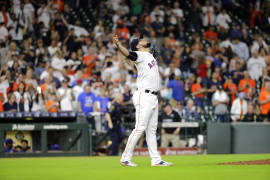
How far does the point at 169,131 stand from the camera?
52.6 ft

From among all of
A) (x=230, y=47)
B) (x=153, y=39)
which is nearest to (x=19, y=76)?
(x=153, y=39)

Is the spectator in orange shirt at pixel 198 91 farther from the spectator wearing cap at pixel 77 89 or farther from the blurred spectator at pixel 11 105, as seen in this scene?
the blurred spectator at pixel 11 105

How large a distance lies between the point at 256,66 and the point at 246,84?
1254 mm

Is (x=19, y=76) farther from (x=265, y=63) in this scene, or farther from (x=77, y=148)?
(x=265, y=63)

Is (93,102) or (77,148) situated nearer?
(77,148)

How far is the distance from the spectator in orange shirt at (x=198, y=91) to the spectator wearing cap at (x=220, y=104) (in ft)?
1.41

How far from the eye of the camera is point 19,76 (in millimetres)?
16828

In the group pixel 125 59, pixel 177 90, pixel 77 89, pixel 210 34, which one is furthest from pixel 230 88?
pixel 77 89

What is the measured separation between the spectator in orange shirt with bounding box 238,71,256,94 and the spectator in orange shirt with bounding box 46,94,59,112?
21.2 ft

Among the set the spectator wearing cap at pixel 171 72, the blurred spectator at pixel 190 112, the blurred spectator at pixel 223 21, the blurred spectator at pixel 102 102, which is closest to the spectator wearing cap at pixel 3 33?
the blurred spectator at pixel 102 102

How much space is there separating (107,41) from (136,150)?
6.17 meters

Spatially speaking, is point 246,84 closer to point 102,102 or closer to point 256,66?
point 256,66

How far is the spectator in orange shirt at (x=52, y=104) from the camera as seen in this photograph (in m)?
15.7

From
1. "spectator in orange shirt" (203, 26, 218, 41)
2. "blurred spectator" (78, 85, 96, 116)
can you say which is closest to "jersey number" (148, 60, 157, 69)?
"blurred spectator" (78, 85, 96, 116)
